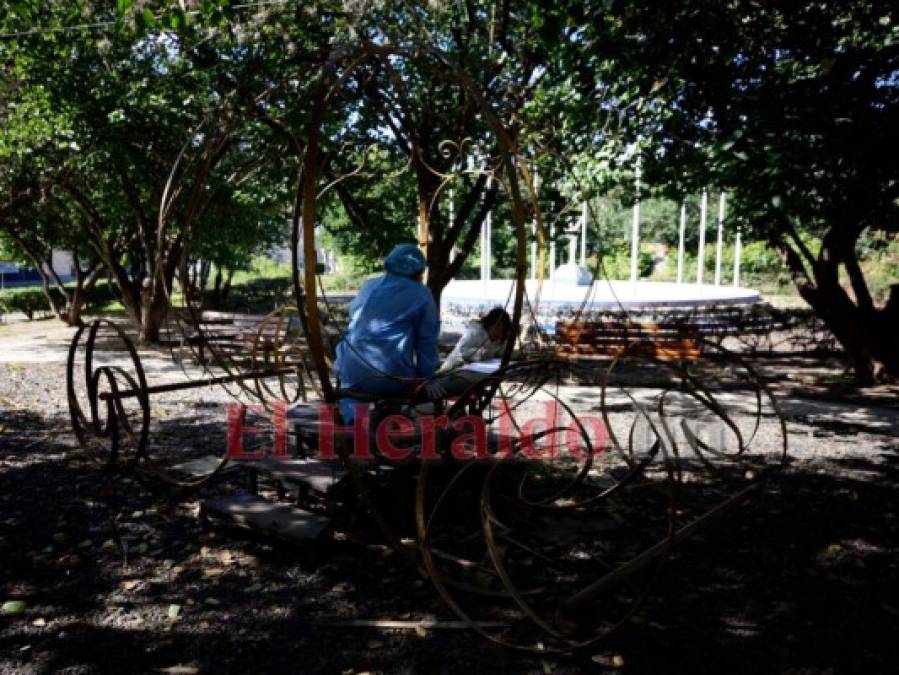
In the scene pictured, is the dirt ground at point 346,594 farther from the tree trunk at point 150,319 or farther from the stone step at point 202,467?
the tree trunk at point 150,319

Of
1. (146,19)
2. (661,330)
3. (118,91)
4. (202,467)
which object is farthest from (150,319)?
(661,330)

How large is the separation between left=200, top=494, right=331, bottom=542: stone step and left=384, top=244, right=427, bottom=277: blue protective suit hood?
1473 mm

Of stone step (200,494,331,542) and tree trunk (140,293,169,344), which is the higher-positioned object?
tree trunk (140,293,169,344)

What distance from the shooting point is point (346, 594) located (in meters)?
3.44

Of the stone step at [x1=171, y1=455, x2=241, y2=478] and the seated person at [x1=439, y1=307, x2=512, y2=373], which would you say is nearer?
the seated person at [x1=439, y1=307, x2=512, y2=373]

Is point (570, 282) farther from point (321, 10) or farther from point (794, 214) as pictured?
point (794, 214)

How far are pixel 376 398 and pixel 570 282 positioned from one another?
57.1 feet

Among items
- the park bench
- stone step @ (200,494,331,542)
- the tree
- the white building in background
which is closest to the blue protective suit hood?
stone step @ (200,494,331,542)

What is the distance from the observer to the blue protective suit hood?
4.12 metres

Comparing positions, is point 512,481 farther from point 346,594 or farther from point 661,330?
point 661,330

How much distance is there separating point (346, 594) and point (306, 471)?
92 cm

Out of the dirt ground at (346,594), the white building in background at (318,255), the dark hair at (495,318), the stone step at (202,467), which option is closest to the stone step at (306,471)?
the dirt ground at (346,594)

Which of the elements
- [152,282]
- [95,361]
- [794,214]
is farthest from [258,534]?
[152,282]

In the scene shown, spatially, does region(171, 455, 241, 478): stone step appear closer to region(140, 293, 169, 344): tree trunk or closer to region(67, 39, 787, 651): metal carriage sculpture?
region(67, 39, 787, 651): metal carriage sculpture
